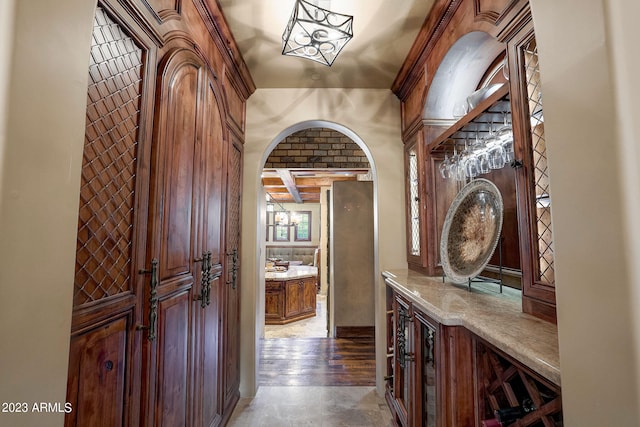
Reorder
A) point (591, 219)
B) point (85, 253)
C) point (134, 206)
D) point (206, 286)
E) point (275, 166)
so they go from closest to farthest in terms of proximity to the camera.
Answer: point (591, 219)
point (85, 253)
point (134, 206)
point (206, 286)
point (275, 166)

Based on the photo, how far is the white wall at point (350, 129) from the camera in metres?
2.68

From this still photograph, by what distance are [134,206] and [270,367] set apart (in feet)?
8.74

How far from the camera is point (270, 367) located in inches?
124

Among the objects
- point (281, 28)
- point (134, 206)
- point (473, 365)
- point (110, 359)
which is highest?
point (281, 28)

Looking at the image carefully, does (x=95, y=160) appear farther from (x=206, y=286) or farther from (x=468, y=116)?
(x=468, y=116)

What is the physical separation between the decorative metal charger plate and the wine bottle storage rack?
18.1 inches

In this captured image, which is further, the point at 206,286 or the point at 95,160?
the point at 206,286

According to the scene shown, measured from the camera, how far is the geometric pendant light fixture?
58.6 inches

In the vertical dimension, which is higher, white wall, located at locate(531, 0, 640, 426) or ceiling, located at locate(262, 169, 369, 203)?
ceiling, located at locate(262, 169, 369, 203)

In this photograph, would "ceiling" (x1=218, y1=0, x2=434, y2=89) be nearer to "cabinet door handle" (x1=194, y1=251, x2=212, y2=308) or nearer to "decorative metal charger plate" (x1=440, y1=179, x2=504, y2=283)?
"decorative metal charger plate" (x1=440, y1=179, x2=504, y2=283)

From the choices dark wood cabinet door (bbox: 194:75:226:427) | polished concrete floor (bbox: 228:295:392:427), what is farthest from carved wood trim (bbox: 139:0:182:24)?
polished concrete floor (bbox: 228:295:392:427)

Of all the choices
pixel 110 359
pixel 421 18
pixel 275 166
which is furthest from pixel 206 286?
pixel 275 166

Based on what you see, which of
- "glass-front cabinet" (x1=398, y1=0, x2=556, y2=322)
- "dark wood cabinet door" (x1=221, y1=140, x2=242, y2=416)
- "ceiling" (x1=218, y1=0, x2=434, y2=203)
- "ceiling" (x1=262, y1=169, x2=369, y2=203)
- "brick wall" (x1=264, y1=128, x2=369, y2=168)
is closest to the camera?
"glass-front cabinet" (x1=398, y1=0, x2=556, y2=322)

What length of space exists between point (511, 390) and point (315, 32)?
1.84 metres
